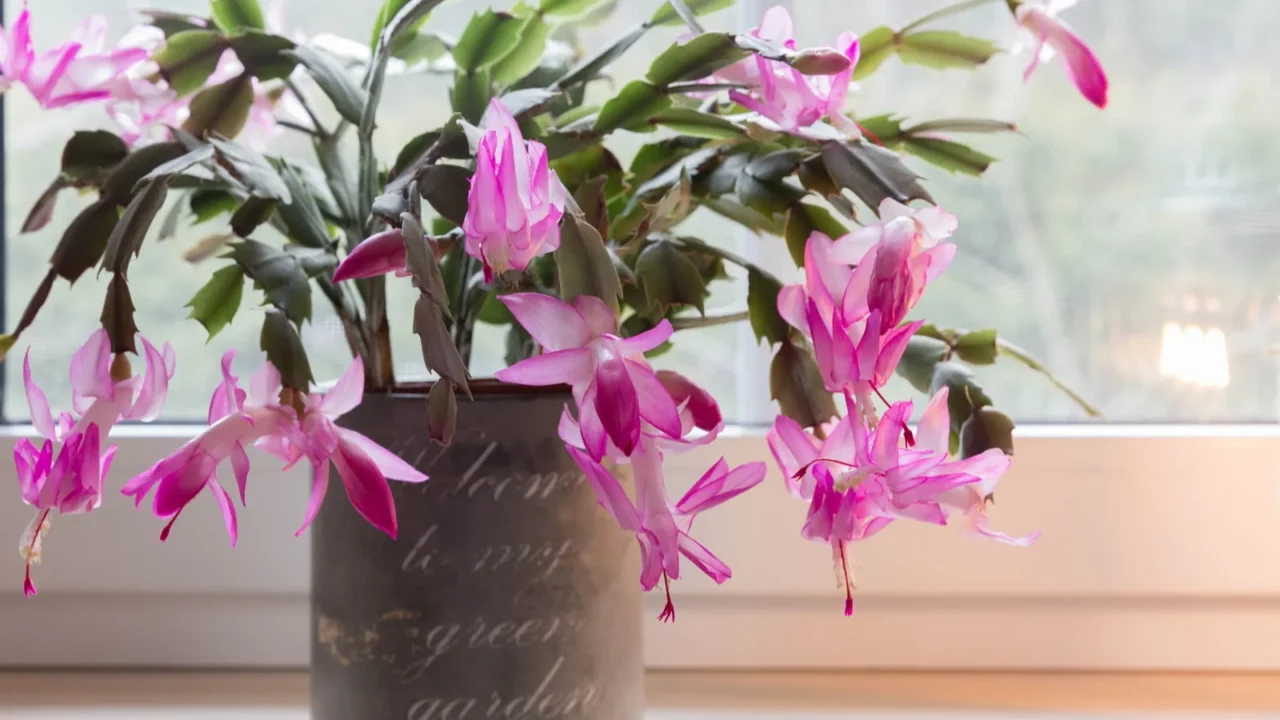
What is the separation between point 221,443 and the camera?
17.3 inches

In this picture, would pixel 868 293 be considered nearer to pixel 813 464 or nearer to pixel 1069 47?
pixel 813 464

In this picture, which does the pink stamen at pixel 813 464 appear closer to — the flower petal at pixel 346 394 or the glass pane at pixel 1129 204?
the flower petal at pixel 346 394

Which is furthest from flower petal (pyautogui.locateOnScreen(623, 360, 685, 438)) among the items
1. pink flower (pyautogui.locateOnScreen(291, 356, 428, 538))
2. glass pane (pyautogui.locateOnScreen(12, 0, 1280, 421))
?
glass pane (pyautogui.locateOnScreen(12, 0, 1280, 421))

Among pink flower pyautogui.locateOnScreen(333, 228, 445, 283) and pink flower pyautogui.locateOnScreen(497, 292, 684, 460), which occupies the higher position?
pink flower pyautogui.locateOnScreen(333, 228, 445, 283)

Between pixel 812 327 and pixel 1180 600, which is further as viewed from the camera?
pixel 1180 600

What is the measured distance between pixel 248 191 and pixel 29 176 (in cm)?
50

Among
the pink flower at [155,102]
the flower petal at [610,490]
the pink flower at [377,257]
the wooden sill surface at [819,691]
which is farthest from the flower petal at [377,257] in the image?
the wooden sill surface at [819,691]

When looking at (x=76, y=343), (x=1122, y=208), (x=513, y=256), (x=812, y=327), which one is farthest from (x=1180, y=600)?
(x=76, y=343)

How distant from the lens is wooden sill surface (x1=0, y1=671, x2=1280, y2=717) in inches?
29.9

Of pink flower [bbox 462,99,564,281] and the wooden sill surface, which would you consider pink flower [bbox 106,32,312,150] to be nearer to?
pink flower [bbox 462,99,564,281]

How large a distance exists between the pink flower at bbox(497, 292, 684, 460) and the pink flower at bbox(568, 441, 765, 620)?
3cm

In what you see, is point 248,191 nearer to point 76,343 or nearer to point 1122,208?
point 76,343

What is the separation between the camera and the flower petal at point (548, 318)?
400 mm

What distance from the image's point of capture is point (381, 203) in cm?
42
